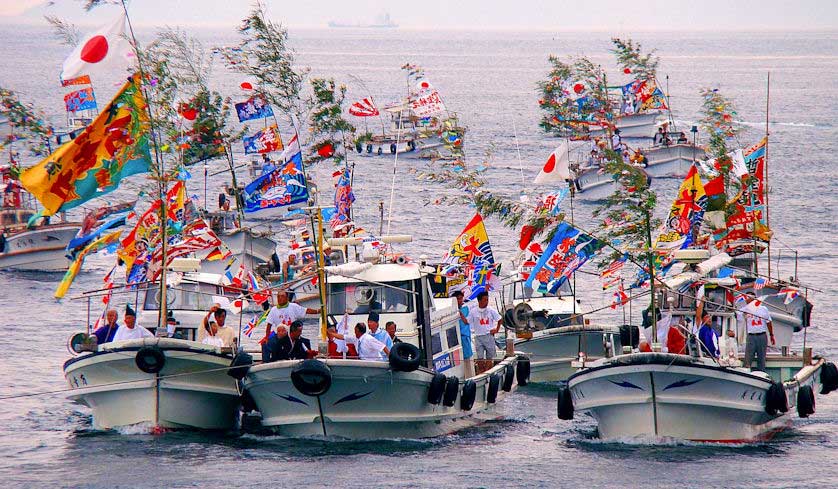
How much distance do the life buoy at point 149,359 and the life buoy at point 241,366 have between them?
1.40m

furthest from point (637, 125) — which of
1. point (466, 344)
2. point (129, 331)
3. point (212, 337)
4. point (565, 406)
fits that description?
point (129, 331)

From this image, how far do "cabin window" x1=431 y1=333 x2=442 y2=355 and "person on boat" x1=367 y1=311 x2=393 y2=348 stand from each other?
1.69 meters

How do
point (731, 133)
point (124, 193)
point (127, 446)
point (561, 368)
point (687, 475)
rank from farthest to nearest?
point (124, 193), point (731, 133), point (561, 368), point (127, 446), point (687, 475)

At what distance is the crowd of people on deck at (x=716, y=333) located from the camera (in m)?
27.1

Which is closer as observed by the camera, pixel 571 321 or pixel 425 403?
pixel 425 403

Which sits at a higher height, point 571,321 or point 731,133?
point 731,133

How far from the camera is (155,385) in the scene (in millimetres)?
27219

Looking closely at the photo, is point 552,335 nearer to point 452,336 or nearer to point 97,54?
point 452,336

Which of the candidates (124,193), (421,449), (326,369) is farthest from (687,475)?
(124,193)

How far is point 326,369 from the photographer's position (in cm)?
2556

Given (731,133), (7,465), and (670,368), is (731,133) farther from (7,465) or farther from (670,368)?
(7,465)

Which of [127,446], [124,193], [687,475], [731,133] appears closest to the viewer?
[687,475]

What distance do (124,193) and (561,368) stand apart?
45514mm

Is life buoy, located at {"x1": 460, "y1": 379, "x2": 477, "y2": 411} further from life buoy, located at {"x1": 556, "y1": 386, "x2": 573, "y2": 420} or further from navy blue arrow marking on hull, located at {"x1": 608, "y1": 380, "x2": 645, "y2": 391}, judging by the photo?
navy blue arrow marking on hull, located at {"x1": 608, "y1": 380, "x2": 645, "y2": 391}
